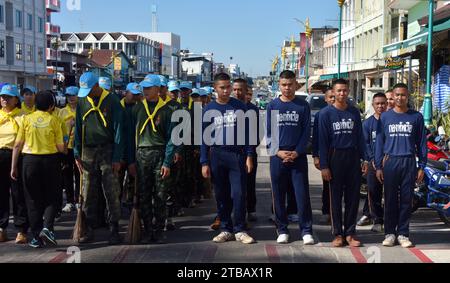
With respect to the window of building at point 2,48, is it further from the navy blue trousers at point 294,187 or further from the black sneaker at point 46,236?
the navy blue trousers at point 294,187

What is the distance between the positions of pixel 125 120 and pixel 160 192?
996 millimetres

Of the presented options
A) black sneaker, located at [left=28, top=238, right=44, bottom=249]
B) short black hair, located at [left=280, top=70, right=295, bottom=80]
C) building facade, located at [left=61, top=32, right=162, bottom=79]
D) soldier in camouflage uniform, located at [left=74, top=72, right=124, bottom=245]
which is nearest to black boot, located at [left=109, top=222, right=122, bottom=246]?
soldier in camouflage uniform, located at [left=74, top=72, right=124, bottom=245]

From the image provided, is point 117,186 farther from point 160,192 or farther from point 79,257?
point 79,257

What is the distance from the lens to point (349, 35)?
43.2m

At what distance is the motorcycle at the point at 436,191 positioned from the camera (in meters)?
7.47

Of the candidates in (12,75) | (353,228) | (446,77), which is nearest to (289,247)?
(353,228)

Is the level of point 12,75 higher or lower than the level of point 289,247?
higher

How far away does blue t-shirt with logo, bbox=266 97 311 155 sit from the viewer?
6707 millimetres

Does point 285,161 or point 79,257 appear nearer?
point 79,257

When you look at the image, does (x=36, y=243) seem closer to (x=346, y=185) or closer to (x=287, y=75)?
(x=287, y=75)

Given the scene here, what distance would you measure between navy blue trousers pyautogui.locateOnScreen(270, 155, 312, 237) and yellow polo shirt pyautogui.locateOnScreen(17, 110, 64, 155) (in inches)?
105

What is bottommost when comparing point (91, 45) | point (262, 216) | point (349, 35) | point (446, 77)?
point (262, 216)

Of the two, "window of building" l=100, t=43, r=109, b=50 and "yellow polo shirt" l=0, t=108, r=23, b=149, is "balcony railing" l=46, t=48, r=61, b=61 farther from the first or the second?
"yellow polo shirt" l=0, t=108, r=23, b=149

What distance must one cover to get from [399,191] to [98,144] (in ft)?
12.1
